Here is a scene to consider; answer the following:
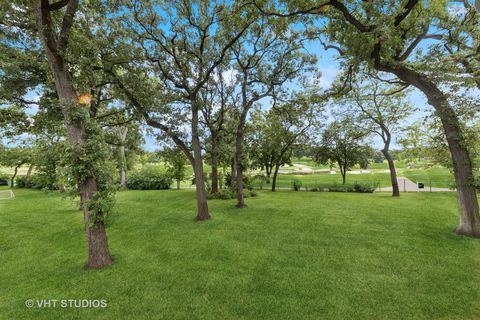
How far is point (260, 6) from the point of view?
5.92 m

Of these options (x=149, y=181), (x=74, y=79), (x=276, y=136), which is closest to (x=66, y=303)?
(x=74, y=79)

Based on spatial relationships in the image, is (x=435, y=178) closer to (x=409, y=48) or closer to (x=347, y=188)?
(x=347, y=188)

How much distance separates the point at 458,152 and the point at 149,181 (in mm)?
27179

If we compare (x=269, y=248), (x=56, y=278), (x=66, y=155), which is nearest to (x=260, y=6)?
(x=66, y=155)

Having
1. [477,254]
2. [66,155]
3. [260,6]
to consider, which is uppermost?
[260,6]

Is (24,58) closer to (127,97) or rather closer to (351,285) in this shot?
(127,97)

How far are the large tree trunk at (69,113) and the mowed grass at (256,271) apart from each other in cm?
44

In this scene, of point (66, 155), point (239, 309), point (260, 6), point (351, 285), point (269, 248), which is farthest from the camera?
point (269, 248)

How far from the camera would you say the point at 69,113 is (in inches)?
193

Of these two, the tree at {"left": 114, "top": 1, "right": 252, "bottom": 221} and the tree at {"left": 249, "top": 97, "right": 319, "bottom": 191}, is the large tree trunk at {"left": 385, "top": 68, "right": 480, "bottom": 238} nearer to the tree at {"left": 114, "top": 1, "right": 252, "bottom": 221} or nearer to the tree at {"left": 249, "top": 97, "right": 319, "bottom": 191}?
the tree at {"left": 114, "top": 1, "right": 252, "bottom": 221}

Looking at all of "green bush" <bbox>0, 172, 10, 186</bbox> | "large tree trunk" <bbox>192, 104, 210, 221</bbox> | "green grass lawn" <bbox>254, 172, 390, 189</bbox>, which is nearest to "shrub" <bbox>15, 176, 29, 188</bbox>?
"green bush" <bbox>0, 172, 10, 186</bbox>

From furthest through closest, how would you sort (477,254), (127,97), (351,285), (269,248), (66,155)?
(127,97)
(269,248)
(477,254)
(66,155)
(351,285)

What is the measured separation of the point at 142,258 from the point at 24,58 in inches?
303

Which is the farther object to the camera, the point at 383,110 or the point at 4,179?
the point at 4,179
